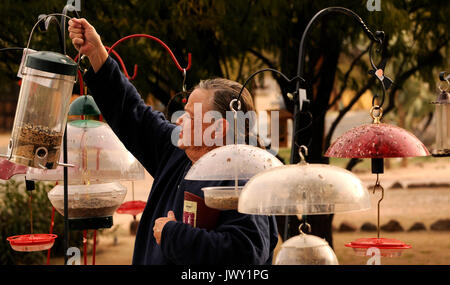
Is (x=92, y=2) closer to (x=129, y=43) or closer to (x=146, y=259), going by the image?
(x=129, y=43)

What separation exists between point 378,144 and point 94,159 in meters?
1.25

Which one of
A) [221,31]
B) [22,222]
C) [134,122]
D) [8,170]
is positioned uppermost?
[221,31]

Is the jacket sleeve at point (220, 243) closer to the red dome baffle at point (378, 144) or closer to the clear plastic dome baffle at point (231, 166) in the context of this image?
the clear plastic dome baffle at point (231, 166)

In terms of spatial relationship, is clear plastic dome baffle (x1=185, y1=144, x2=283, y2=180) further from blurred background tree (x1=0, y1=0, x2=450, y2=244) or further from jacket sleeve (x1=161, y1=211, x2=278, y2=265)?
blurred background tree (x1=0, y1=0, x2=450, y2=244)

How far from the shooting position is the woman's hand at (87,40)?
6.77ft

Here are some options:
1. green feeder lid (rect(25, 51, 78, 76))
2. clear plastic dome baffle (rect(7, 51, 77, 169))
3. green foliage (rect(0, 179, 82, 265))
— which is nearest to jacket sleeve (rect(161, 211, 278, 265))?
clear plastic dome baffle (rect(7, 51, 77, 169))

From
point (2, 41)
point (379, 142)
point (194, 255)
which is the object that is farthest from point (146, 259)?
point (2, 41)

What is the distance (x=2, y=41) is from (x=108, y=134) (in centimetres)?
330

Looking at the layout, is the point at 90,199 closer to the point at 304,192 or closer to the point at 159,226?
the point at 159,226

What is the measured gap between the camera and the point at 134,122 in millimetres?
2408

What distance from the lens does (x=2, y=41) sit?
18.6 ft

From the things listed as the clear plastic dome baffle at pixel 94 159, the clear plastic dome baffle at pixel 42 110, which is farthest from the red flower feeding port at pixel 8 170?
the clear plastic dome baffle at pixel 42 110

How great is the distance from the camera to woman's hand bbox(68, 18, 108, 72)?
2064mm

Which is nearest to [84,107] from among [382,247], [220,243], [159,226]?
[159,226]
